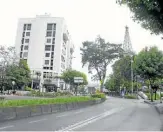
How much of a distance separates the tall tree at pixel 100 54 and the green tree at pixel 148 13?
168ft

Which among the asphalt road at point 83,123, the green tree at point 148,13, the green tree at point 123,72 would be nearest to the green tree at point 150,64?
the asphalt road at point 83,123

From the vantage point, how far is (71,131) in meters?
11.7

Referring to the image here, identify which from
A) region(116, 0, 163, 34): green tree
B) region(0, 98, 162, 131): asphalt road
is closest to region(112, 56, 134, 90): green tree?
region(0, 98, 162, 131): asphalt road

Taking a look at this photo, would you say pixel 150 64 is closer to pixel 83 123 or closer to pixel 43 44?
pixel 83 123

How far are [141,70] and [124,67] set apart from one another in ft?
130

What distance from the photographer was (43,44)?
337 feet

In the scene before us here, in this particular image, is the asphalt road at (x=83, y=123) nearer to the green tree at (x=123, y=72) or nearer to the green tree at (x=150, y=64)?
the green tree at (x=150, y=64)

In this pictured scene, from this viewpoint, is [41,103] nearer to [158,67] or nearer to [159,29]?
[159,29]

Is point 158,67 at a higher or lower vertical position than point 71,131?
higher

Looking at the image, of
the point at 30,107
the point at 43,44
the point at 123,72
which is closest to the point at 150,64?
the point at 30,107

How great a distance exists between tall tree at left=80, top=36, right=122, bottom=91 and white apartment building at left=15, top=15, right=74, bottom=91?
110 feet

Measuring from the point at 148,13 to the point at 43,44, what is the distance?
91.8 m

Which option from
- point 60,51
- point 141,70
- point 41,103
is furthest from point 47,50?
point 41,103

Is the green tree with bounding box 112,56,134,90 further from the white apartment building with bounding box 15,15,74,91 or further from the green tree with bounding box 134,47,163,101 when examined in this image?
the green tree with bounding box 134,47,163,101
